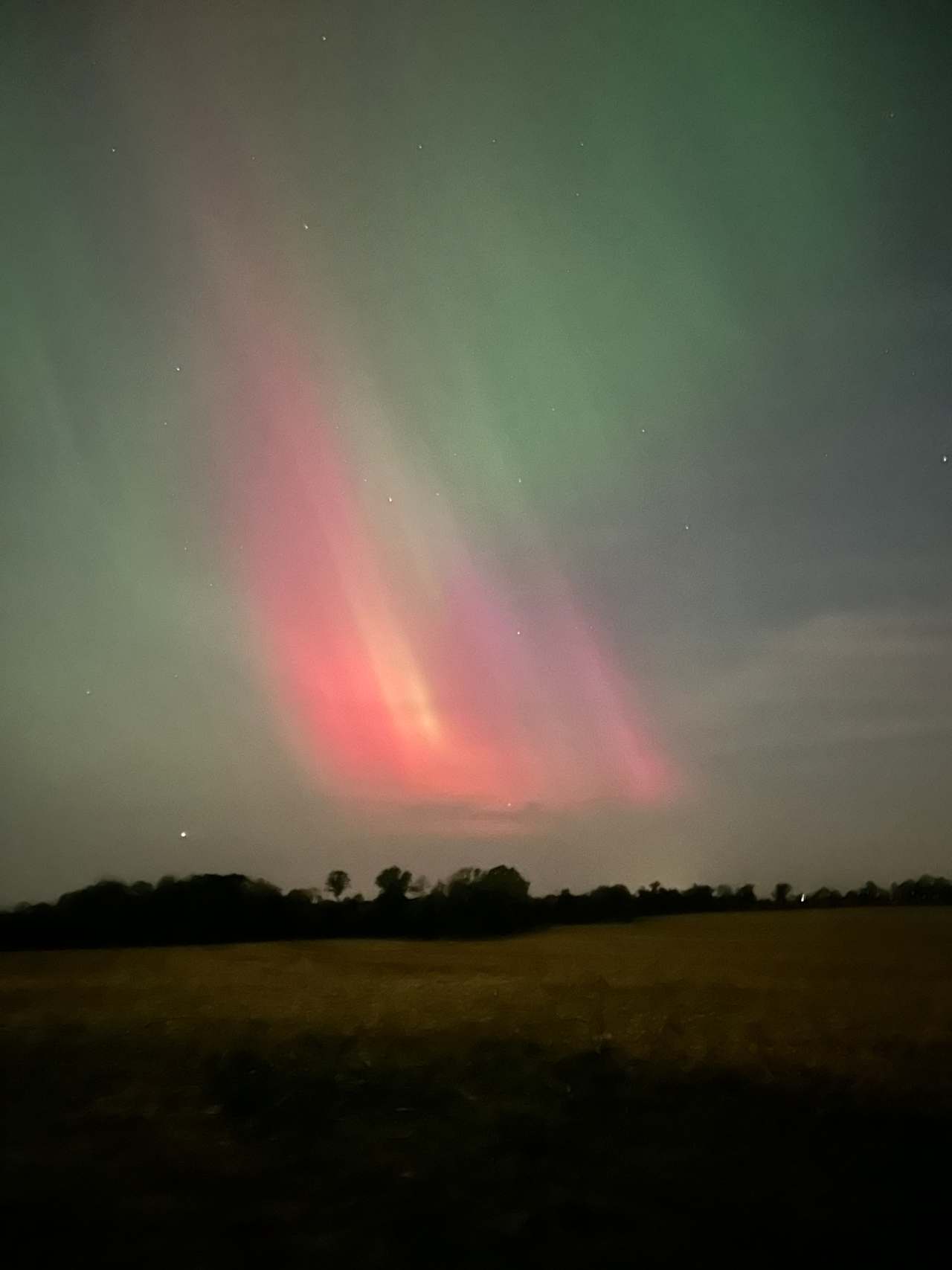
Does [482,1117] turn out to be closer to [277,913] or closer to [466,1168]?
[466,1168]

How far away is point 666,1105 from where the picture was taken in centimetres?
1186

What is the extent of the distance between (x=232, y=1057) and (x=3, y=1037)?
496cm

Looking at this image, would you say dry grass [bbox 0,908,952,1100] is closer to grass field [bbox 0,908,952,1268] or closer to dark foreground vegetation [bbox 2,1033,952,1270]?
grass field [bbox 0,908,952,1268]

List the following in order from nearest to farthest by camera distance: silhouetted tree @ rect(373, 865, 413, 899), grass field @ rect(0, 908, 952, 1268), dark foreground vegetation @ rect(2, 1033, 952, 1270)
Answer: dark foreground vegetation @ rect(2, 1033, 952, 1270) < grass field @ rect(0, 908, 952, 1268) < silhouetted tree @ rect(373, 865, 413, 899)

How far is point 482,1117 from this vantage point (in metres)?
11.8

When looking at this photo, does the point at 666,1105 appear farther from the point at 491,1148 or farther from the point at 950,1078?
the point at 950,1078

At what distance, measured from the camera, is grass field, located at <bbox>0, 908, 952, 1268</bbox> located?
8500 millimetres

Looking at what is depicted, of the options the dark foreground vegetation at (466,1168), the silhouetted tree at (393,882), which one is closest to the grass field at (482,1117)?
the dark foreground vegetation at (466,1168)

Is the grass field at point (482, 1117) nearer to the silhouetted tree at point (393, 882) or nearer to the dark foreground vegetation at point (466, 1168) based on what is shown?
the dark foreground vegetation at point (466, 1168)

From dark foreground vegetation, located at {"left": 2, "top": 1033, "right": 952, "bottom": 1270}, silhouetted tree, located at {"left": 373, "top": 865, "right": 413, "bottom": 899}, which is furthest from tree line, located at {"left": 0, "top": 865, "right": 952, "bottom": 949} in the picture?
dark foreground vegetation, located at {"left": 2, "top": 1033, "right": 952, "bottom": 1270}

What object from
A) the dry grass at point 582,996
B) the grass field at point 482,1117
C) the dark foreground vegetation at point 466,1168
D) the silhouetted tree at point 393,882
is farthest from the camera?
the silhouetted tree at point 393,882

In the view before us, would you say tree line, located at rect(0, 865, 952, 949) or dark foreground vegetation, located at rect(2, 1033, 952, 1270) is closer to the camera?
dark foreground vegetation, located at rect(2, 1033, 952, 1270)

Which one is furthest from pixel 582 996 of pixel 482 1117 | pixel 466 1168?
pixel 466 1168

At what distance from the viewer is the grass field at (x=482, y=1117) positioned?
850 centimetres
